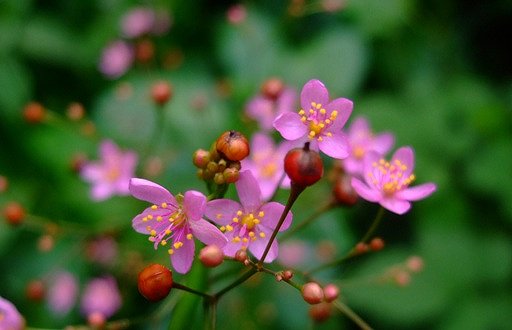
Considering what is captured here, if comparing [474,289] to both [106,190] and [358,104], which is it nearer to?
[358,104]

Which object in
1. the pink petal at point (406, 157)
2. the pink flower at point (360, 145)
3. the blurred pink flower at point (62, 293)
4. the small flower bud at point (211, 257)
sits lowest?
the blurred pink flower at point (62, 293)

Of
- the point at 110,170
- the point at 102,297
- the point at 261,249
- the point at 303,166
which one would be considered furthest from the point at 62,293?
the point at 303,166

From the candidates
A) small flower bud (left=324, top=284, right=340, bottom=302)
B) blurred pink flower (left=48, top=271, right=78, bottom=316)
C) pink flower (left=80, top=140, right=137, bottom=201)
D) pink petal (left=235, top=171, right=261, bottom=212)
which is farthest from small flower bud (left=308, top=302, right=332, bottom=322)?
blurred pink flower (left=48, top=271, right=78, bottom=316)

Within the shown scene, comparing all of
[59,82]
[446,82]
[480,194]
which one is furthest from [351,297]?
[59,82]

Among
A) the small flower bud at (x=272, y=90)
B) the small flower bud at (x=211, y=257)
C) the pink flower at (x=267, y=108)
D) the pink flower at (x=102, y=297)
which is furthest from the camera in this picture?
the pink flower at (x=102, y=297)

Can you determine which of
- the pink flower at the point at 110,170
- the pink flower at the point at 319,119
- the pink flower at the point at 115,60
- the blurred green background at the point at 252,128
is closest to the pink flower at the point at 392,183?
the pink flower at the point at 319,119

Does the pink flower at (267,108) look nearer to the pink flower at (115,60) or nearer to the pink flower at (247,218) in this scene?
the pink flower at (247,218)

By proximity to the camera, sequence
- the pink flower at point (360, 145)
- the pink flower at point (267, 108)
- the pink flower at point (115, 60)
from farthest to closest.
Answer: the pink flower at point (115, 60) < the pink flower at point (267, 108) < the pink flower at point (360, 145)
